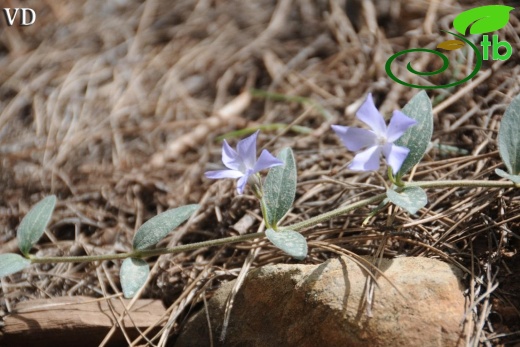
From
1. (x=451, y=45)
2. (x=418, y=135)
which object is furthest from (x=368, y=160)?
(x=451, y=45)

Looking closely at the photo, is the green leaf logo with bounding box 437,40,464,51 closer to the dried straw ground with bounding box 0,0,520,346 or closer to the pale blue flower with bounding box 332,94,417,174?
the dried straw ground with bounding box 0,0,520,346

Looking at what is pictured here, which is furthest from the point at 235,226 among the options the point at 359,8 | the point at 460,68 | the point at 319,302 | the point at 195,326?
the point at 359,8

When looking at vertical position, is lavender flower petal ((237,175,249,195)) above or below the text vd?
below

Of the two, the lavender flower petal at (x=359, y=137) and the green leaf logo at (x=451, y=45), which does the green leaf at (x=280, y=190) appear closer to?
the lavender flower petal at (x=359, y=137)

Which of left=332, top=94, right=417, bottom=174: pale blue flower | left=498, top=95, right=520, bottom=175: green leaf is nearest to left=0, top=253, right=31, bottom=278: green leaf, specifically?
left=332, top=94, right=417, bottom=174: pale blue flower

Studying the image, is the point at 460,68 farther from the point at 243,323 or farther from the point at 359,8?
the point at 243,323

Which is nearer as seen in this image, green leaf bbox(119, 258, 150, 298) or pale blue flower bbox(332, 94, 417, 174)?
pale blue flower bbox(332, 94, 417, 174)
